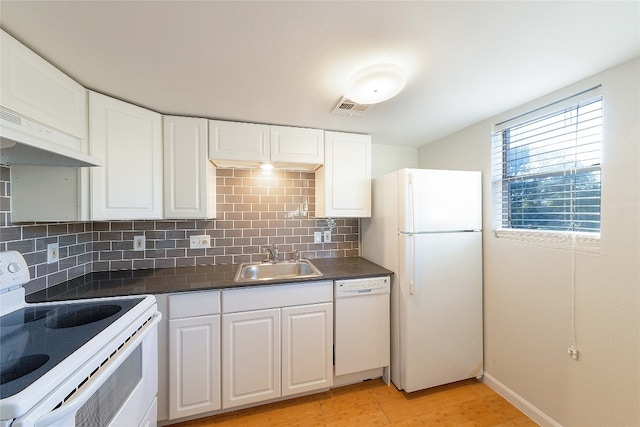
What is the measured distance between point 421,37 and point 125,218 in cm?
197

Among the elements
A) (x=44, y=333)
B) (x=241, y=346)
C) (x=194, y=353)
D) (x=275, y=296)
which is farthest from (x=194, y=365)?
(x=44, y=333)

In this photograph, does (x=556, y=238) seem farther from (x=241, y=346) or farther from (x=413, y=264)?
(x=241, y=346)

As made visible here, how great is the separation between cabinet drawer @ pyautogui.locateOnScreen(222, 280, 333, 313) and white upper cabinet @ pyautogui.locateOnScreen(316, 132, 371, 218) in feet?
2.19

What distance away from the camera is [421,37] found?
102 centimetres

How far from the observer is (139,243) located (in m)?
1.93

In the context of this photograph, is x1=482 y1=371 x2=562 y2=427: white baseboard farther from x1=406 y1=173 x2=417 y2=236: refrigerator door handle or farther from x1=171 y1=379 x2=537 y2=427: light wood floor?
x1=406 y1=173 x2=417 y2=236: refrigerator door handle

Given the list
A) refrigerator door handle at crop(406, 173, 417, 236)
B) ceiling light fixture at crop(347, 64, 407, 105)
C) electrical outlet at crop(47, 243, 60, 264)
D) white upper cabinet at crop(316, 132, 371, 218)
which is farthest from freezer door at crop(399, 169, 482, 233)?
electrical outlet at crop(47, 243, 60, 264)

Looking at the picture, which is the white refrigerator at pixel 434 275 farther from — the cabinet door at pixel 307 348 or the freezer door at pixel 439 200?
the cabinet door at pixel 307 348

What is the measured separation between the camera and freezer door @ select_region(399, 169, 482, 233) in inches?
68.0

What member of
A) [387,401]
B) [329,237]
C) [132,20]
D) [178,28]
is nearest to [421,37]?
[178,28]

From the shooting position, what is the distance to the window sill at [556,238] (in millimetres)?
1321

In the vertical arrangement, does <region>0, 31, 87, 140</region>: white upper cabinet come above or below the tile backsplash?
above

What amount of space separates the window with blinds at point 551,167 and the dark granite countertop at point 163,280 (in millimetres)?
1085

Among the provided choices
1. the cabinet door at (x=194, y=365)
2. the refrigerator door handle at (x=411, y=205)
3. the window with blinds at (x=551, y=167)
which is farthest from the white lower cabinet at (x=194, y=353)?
the window with blinds at (x=551, y=167)
